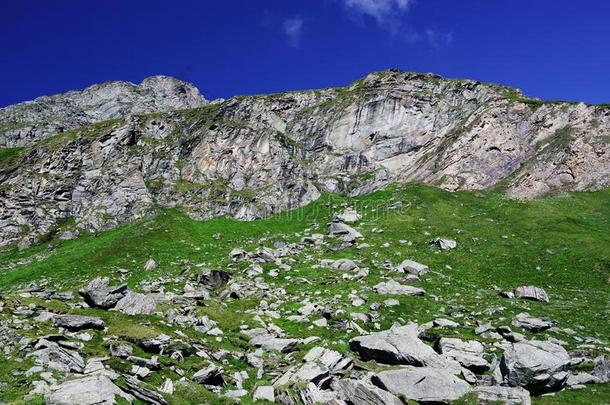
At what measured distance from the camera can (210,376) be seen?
2278cm

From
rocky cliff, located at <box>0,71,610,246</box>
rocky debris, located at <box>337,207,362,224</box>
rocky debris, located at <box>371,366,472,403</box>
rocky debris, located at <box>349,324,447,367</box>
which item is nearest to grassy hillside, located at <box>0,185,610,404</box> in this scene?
rocky debris, located at <box>337,207,362,224</box>

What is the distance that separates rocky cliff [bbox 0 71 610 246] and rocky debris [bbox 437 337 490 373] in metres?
57.2

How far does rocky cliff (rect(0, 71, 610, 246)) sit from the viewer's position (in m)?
85.1

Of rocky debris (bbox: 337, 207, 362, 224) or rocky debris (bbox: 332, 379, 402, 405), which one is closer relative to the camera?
rocky debris (bbox: 332, 379, 402, 405)

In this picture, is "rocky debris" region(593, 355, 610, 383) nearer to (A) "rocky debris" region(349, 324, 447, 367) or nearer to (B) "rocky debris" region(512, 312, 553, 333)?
(B) "rocky debris" region(512, 312, 553, 333)

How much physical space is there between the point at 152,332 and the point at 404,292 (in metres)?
23.8

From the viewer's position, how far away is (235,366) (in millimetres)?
26297

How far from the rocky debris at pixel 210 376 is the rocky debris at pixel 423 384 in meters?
7.93

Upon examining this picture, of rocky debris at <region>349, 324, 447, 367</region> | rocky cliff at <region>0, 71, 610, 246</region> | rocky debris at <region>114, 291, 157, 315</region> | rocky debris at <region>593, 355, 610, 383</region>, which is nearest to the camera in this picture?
rocky debris at <region>593, 355, 610, 383</region>

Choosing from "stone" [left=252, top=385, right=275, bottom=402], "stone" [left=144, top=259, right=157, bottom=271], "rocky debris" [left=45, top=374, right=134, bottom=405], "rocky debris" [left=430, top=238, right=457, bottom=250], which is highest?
"rocky debris" [left=430, top=238, right=457, bottom=250]

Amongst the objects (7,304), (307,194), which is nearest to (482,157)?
(307,194)

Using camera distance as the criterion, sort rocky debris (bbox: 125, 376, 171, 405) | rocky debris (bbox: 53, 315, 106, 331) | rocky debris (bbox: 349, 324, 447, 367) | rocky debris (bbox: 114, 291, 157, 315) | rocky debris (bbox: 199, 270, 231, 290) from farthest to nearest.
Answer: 1. rocky debris (bbox: 199, 270, 231, 290)
2. rocky debris (bbox: 114, 291, 157, 315)
3. rocky debris (bbox: 53, 315, 106, 331)
4. rocky debris (bbox: 349, 324, 447, 367)
5. rocky debris (bbox: 125, 376, 171, 405)

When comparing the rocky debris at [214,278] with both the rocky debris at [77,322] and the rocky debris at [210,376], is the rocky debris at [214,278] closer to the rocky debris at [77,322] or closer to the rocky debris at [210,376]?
the rocky debris at [77,322]

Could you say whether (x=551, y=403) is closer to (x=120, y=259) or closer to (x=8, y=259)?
(x=120, y=259)
